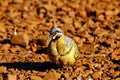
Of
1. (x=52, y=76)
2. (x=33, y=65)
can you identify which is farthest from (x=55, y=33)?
(x=33, y=65)

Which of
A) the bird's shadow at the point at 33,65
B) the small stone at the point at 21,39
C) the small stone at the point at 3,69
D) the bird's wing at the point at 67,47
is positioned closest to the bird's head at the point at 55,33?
the bird's wing at the point at 67,47

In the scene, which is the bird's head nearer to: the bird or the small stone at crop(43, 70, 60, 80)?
the bird

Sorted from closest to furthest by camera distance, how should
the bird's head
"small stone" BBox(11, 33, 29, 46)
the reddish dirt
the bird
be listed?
the bird's head < the bird < the reddish dirt < "small stone" BBox(11, 33, 29, 46)

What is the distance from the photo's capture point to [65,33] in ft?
29.5

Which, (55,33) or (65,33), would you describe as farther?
(65,33)

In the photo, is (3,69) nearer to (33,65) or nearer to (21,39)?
(33,65)

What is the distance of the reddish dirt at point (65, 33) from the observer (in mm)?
7254

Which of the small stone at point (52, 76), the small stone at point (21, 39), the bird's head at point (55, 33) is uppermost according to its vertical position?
the small stone at point (21, 39)

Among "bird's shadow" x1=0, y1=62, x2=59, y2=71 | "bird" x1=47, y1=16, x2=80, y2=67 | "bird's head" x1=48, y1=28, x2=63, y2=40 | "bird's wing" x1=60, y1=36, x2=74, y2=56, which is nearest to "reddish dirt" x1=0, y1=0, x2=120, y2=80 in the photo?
"bird's shadow" x1=0, y1=62, x2=59, y2=71

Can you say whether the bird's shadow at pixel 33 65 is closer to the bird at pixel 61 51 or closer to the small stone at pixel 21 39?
the bird at pixel 61 51

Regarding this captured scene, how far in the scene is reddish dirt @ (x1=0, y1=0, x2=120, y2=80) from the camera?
725 cm

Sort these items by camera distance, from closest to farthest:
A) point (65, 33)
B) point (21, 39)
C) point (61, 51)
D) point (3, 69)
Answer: point (61, 51)
point (3, 69)
point (21, 39)
point (65, 33)

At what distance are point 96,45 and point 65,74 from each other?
4.48 ft

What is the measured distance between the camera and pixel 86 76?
7.15 meters
